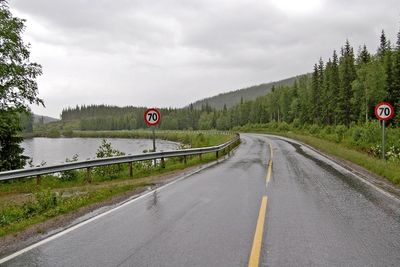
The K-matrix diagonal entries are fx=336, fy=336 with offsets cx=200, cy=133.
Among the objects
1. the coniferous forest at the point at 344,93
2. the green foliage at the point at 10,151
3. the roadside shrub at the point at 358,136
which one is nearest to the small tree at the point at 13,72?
the green foliage at the point at 10,151

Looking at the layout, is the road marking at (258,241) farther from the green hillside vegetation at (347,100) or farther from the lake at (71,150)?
the lake at (71,150)

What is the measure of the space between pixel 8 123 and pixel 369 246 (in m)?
17.9

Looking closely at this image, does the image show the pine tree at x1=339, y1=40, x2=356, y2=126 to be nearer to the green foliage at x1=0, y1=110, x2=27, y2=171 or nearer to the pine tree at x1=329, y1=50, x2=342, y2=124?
the pine tree at x1=329, y1=50, x2=342, y2=124

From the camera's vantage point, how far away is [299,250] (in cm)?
502

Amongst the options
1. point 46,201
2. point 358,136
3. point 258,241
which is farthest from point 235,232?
point 358,136

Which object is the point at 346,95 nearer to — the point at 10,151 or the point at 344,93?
the point at 344,93

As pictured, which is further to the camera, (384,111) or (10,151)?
(10,151)

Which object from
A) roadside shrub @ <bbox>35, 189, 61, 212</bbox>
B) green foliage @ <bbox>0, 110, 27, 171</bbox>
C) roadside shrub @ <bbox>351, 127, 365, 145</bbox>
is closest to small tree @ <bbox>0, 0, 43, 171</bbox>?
green foliage @ <bbox>0, 110, 27, 171</bbox>

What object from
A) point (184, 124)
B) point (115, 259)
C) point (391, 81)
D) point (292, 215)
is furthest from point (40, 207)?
point (184, 124)

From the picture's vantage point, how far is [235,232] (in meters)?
5.97

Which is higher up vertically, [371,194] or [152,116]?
[152,116]

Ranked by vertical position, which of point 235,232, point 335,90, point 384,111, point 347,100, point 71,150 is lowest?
point 71,150

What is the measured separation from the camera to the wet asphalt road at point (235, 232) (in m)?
4.80

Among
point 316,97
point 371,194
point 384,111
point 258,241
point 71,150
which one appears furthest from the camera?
point 316,97
